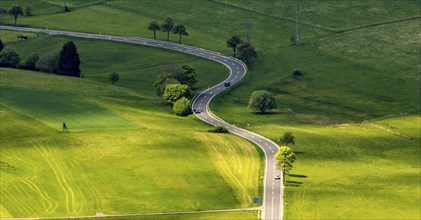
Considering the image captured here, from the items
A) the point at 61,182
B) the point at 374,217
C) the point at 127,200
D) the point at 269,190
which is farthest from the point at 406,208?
the point at 61,182

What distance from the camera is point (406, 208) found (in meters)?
189

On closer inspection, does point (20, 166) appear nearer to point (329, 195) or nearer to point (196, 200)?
point (196, 200)

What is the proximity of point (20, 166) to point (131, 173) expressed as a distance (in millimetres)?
22575

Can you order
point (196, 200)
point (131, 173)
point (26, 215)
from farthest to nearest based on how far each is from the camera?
1. point (131, 173)
2. point (196, 200)
3. point (26, 215)

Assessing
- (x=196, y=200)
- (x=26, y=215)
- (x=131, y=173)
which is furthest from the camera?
(x=131, y=173)

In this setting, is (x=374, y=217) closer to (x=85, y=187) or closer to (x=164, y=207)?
(x=164, y=207)

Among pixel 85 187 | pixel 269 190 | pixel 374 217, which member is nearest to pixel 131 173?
pixel 85 187

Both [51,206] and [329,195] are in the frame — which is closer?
[51,206]

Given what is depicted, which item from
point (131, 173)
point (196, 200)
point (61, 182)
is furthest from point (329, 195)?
point (61, 182)

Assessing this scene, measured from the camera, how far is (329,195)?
193 meters

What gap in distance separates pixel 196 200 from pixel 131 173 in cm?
1887

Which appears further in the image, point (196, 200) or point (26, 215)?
point (196, 200)

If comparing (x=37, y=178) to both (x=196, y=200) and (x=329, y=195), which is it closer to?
(x=196, y=200)

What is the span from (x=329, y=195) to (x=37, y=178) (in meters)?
57.7
